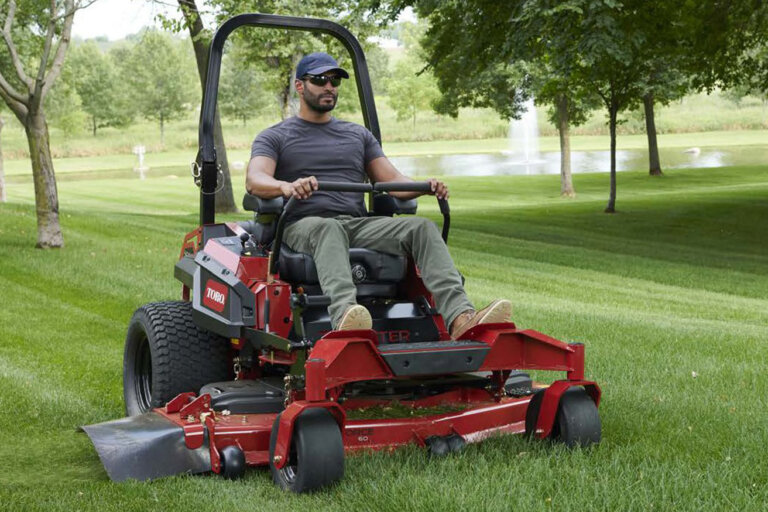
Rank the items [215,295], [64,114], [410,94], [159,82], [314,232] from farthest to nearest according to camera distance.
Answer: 1. [159,82]
2. [410,94]
3. [64,114]
4. [215,295]
5. [314,232]

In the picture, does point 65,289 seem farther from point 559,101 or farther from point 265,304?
point 559,101

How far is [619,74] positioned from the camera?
23062mm

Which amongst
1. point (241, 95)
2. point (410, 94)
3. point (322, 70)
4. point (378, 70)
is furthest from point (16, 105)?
point (378, 70)

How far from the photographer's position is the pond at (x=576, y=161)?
45.8 meters

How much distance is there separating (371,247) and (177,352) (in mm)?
1222

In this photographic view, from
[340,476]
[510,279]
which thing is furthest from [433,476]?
[510,279]

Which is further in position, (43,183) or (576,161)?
(576,161)

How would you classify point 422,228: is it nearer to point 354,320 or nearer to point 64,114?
point 354,320

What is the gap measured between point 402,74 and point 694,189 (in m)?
48.2

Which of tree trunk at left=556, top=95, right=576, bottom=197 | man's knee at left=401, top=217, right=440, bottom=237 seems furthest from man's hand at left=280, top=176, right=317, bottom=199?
tree trunk at left=556, top=95, right=576, bottom=197

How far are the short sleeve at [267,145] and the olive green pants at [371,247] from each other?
46 centimetres

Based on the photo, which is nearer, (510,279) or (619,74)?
(510,279)

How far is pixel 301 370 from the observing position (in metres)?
4.51

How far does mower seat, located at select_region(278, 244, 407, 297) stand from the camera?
4.87m
